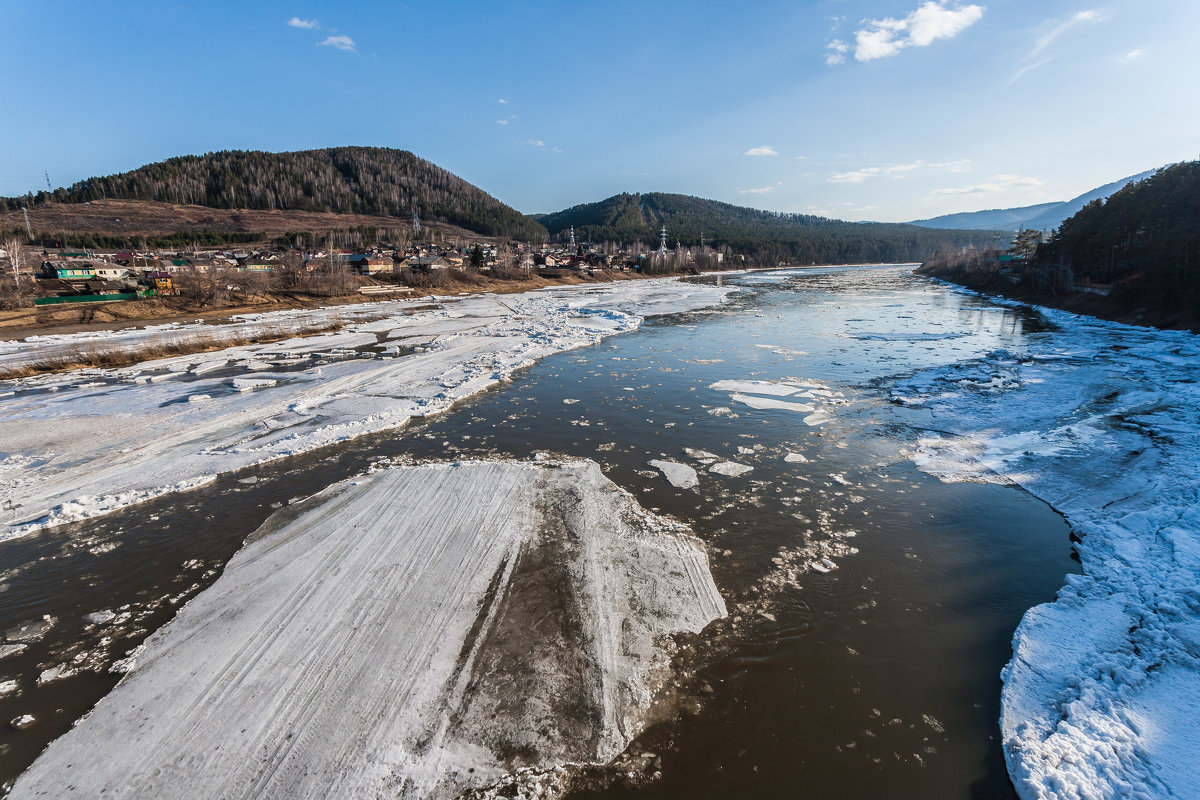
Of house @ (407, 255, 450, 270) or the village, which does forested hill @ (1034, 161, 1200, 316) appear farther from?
house @ (407, 255, 450, 270)

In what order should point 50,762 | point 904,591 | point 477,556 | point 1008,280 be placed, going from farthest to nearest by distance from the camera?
point 1008,280 → point 477,556 → point 904,591 → point 50,762

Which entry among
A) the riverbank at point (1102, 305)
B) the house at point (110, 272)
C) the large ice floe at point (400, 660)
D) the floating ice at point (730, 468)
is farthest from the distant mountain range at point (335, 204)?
the floating ice at point (730, 468)

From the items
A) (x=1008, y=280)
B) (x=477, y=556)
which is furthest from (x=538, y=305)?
(x=1008, y=280)

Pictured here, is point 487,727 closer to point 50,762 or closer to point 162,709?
point 162,709

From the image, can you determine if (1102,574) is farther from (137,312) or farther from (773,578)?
(137,312)

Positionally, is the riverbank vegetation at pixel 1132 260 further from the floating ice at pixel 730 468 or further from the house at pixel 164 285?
the house at pixel 164 285
